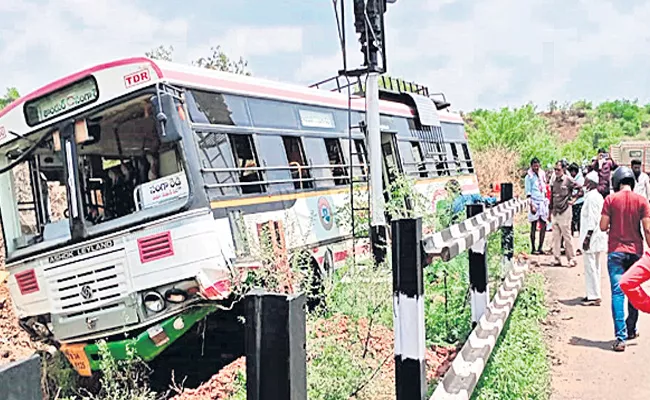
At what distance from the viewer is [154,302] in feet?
20.4

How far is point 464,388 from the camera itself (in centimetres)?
385

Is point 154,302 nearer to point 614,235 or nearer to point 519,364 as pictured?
point 519,364

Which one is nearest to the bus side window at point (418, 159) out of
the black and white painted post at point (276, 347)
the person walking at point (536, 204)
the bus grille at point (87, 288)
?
the person walking at point (536, 204)

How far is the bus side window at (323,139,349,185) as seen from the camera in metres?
9.38

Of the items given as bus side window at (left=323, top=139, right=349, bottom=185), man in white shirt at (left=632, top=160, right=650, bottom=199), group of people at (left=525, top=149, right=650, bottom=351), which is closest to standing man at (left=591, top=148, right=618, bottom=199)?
man in white shirt at (left=632, top=160, right=650, bottom=199)

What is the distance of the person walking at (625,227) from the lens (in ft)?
22.9

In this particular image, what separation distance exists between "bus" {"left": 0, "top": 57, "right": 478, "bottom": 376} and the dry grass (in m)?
21.8

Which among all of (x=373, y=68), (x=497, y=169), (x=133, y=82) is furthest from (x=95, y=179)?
(x=497, y=169)

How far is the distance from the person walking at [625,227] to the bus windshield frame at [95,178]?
14.7 ft

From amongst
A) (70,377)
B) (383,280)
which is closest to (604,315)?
(383,280)

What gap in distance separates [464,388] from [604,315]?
5011mm

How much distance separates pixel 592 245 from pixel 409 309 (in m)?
6.14

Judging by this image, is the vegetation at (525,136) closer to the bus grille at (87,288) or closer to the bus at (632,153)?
the bus at (632,153)

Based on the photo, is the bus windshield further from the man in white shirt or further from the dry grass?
the dry grass
